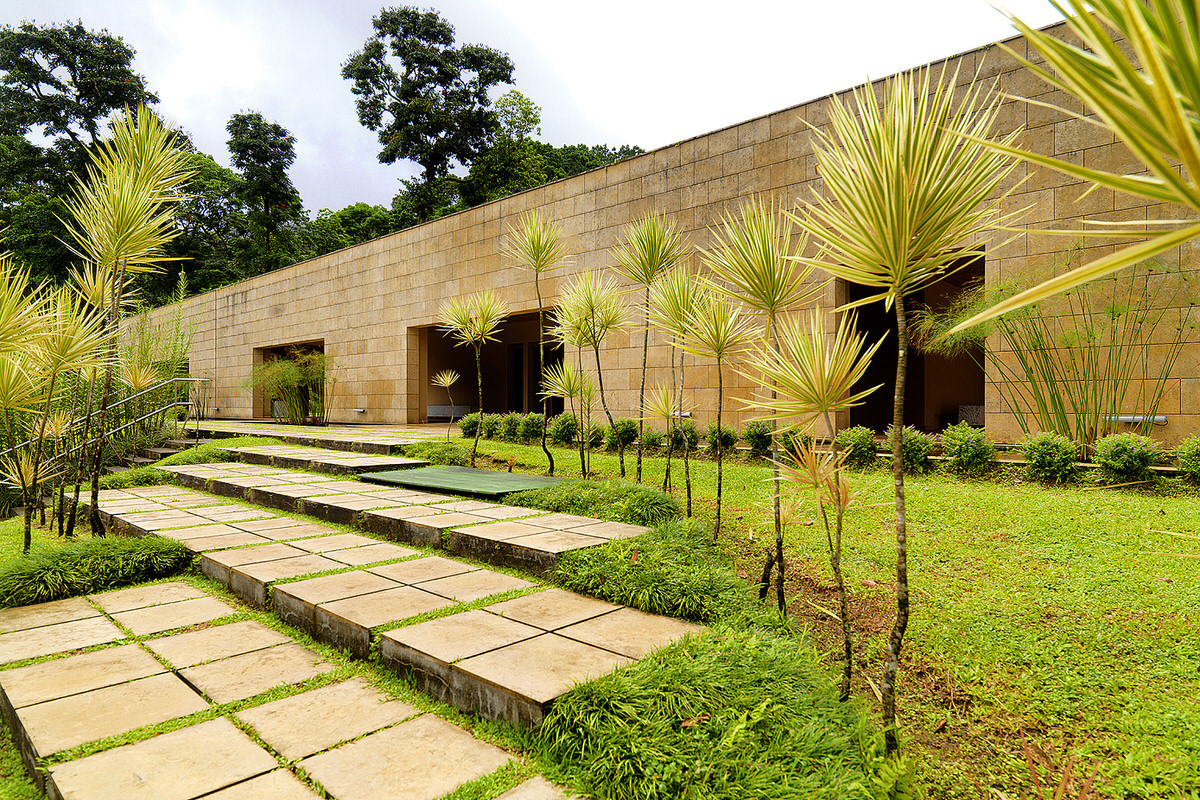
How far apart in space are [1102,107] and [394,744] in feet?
6.97

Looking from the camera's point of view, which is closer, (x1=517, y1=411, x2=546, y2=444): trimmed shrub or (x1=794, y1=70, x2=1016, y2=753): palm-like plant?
(x1=794, y1=70, x2=1016, y2=753): palm-like plant

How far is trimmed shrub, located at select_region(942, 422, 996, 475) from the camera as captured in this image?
221 inches

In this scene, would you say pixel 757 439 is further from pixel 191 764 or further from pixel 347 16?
pixel 347 16

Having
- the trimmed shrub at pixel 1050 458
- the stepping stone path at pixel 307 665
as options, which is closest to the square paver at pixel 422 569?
the stepping stone path at pixel 307 665

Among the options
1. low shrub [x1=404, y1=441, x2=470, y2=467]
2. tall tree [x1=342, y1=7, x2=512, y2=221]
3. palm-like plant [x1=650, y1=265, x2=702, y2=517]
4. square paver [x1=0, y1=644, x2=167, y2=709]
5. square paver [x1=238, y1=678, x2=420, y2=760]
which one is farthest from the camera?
tall tree [x1=342, y1=7, x2=512, y2=221]

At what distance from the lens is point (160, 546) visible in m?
3.58

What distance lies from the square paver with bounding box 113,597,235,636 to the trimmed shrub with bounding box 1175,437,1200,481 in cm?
660

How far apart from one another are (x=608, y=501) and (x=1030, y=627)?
8.29 feet

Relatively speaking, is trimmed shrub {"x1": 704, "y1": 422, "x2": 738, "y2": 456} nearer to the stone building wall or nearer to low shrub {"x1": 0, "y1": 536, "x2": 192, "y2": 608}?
the stone building wall

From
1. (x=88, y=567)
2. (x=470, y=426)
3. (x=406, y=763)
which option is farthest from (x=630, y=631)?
(x=470, y=426)

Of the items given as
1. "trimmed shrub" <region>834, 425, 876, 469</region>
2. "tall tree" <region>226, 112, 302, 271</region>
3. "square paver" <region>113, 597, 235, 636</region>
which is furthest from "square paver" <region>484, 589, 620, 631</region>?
"tall tree" <region>226, 112, 302, 271</region>

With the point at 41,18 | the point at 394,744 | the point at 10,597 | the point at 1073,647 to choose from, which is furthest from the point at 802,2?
the point at 41,18

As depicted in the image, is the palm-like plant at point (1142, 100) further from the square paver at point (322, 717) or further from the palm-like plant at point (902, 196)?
the square paver at point (322, 717)

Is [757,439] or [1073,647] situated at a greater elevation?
[757,439]
